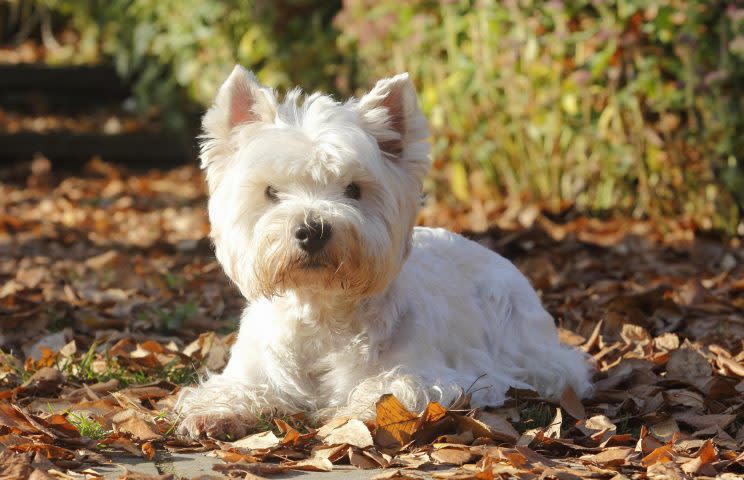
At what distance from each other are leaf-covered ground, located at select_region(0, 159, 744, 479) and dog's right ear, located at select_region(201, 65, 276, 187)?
0.92m

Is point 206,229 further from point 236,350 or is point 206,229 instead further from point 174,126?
point 236,350

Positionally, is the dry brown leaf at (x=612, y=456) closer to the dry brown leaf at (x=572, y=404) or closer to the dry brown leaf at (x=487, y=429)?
the dry brown leaf at (x=487, y=429)

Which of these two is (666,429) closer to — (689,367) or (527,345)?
(689,367)

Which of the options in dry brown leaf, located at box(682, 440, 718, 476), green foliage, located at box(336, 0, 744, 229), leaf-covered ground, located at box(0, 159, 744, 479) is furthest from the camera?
green foliage, located at box(336, 0, 744, 229)

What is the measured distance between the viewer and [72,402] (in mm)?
3922

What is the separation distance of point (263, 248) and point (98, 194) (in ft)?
21.5

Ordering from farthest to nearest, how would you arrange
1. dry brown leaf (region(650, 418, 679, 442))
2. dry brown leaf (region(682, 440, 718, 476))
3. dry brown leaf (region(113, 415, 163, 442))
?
dry brown leaf (region(650, 418, 679, 442)), dry brown leaf (region(113, 415, 163, 442)), dry brown leaf (region(682, 440, 718, 476))

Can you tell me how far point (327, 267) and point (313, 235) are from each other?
11 cm

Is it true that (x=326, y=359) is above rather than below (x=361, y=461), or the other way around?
above

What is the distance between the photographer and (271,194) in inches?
136

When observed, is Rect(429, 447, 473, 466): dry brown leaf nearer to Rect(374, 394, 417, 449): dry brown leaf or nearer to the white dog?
Rect(374, 394, 417, 449): dry brown leaf

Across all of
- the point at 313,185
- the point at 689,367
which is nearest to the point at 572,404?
the point at 689,367

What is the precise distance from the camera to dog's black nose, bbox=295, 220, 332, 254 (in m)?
3.29

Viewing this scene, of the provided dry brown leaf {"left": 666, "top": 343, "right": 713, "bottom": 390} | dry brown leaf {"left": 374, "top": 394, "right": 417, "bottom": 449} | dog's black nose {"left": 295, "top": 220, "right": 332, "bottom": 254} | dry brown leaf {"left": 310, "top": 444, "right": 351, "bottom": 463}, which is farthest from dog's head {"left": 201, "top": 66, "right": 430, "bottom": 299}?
dry brown leaf {"left": 666, "top": 343, "right": 713, "bottom": 390}
